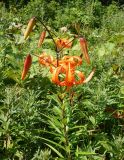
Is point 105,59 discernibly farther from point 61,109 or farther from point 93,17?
point 93,17

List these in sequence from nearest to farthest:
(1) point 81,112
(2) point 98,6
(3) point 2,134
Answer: (3) point 2,134
(1) point 81,112
(2) point 98,6

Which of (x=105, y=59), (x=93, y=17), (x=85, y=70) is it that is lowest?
(x=85, y=70)

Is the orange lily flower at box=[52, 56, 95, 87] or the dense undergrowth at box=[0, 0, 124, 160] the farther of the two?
the dense undergrowth at box=[0, 0, 124, 160]

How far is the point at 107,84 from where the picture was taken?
10.9 ft

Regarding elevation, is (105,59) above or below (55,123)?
above

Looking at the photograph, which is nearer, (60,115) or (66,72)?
(66,72)

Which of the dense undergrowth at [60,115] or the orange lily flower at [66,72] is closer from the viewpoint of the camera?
the orange lily flower at [66,72]

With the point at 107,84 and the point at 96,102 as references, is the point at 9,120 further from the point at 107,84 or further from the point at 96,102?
the point at 107,84

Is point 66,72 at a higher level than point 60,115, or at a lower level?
higher

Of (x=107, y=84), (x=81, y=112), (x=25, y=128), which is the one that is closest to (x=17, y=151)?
(x=25, y=128)

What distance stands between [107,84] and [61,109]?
2.32ft

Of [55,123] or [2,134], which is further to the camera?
[2,134]

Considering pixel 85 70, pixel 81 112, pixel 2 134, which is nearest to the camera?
pixel 2 134

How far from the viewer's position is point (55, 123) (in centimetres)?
279
